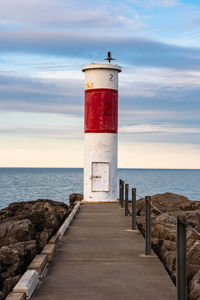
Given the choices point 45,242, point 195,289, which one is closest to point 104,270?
point 195,289

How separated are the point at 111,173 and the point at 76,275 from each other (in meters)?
10.6

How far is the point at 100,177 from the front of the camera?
17062 mm

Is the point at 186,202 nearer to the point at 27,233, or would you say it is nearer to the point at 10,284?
the point at 27,233

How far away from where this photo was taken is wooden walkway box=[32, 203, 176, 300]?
5.82 metres

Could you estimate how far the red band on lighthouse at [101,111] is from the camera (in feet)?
55.1

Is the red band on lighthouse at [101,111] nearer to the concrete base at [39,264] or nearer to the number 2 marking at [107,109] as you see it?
the number 2 marking at [107,109]

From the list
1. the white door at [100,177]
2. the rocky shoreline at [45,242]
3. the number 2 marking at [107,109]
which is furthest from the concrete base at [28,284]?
the number 2 marking at [107,109]

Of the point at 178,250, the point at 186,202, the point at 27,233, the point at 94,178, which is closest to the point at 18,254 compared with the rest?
the point at 27,233

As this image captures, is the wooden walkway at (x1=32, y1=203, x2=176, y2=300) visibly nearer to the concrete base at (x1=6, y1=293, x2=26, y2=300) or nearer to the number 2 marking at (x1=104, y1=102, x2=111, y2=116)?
the concrete base at (x1=6, y1=293, x2=26, y2=300)

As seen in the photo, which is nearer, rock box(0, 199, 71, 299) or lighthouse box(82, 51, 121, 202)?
rock box(0, 199, 71, 299)

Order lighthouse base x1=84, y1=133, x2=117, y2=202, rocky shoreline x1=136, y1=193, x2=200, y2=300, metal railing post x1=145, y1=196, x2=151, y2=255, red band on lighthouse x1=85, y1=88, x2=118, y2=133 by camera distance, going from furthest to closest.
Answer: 1. lighthouse base x1=84, y1=133, x2=117, y2=202
2. red band on lighthouse x1=85, y1=88, x2=118, y2=133
3. metal railing post x1=145, y1=196, x2=151, y2=255
4. rocky shoreline x1=136, y1=193, x2=200, y2=300

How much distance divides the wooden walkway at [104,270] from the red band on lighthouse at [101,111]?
6543 mm

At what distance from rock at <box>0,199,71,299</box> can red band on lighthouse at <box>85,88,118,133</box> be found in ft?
10.7

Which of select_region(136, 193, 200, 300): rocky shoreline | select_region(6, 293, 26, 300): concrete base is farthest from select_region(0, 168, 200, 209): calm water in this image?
select_region(6, 293, 26, 300): concrete base
